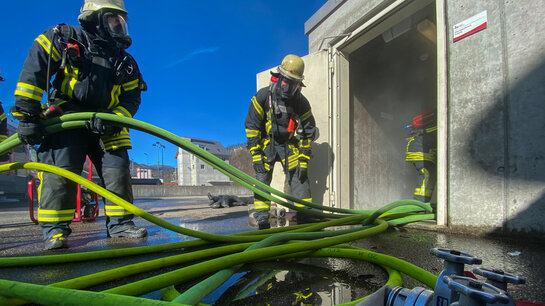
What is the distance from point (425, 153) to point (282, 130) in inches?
92.2

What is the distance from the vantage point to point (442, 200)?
7.85ft

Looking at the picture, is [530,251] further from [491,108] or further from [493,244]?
[491,108]

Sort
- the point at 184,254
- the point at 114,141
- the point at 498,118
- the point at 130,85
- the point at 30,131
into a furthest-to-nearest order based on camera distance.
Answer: the point at 130,85 < the point at 114,141 < the point at 498,118 < the point at 30,131 < the point at 184,254

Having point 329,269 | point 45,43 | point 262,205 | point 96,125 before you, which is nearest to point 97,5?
point 45,43

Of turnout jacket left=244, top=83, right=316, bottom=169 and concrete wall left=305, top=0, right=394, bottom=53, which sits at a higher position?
concrete wall left=305, top=0, right=394, bottom=53

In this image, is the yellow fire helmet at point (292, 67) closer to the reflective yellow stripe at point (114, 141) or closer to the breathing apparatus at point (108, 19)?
the breathing apparatus at point (108, 19)

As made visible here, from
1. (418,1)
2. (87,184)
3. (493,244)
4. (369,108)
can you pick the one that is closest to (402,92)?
(369,108)

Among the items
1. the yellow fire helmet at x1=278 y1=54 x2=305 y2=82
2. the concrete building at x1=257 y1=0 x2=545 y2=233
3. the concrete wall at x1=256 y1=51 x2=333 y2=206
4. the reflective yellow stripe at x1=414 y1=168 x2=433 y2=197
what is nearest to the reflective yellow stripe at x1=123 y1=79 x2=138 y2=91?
the yellow fire helmet at x1=278 y1=54 x2=305 y2=82

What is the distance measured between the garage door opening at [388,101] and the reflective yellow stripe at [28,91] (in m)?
3.79

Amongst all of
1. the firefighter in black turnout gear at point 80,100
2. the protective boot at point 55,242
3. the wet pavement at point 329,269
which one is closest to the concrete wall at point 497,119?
the wet pavement at point 329,269

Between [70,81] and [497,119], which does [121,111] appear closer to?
[70,81]

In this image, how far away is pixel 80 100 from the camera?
2.14 metres

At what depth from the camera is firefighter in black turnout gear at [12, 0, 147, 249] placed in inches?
75.7

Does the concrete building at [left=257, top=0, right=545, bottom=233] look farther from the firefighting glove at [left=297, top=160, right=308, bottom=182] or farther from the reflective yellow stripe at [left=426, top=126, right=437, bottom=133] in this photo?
the reflective yellow stripe at [left=426, top=126, right=437, bottom=133]
